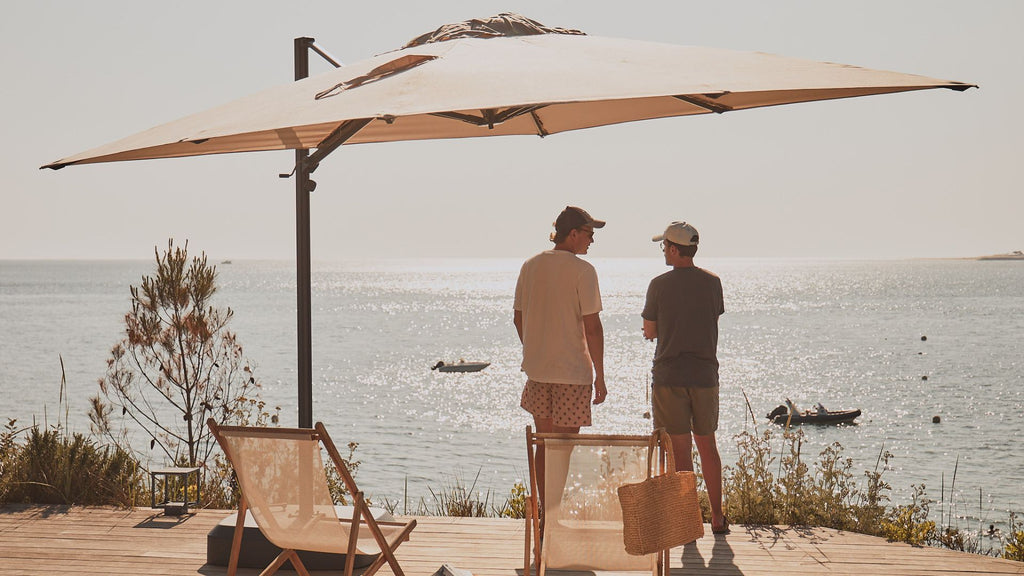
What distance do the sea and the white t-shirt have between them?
163 centimetres

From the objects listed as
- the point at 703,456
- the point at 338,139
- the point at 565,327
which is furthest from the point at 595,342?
the point at 338,139

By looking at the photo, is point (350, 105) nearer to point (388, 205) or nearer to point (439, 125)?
point (439, 125)

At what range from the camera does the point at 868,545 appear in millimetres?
4578

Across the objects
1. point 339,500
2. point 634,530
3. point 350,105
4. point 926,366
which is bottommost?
point 926,366

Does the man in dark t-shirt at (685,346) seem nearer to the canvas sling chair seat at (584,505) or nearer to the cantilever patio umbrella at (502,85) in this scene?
the cantilever patio umbrella at (502,85)

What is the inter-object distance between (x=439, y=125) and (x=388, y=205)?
9925 cm

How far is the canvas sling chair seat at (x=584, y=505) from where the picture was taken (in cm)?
321

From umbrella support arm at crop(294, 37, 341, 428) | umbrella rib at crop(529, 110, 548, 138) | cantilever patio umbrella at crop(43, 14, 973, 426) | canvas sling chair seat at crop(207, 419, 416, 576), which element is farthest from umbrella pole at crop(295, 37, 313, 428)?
umbrella rib at crop(529, 110, 548, 138)

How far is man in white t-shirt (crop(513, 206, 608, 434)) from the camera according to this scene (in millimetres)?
4328

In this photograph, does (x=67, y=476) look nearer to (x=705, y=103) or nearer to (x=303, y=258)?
(x=303, y=258)

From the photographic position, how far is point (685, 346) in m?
4.53

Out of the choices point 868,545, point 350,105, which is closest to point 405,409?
point 868,545

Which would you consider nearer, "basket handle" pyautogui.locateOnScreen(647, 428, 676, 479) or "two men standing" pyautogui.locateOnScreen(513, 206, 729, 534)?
"basket handle" pyautogui.locateOnScreen(647, 428, 676, 479)

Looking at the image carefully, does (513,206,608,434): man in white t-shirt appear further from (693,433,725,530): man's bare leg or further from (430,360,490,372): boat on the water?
(430,360,490,372): boat on the water
